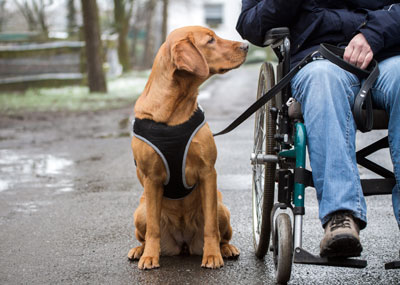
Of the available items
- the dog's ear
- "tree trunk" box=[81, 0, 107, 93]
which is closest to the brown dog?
the dog's ear

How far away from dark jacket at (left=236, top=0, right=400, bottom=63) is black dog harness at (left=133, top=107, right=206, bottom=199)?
2.43 ft

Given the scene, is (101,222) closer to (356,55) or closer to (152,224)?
(152,224)

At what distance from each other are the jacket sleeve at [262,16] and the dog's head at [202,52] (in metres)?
0.10

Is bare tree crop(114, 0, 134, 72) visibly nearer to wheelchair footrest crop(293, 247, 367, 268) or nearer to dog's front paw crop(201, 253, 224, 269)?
dog's front paw crop(201, 253, 224, 269)

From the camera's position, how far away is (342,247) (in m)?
2.61

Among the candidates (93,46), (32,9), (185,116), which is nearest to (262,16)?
(185,116)

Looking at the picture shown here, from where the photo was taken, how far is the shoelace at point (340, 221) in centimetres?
264

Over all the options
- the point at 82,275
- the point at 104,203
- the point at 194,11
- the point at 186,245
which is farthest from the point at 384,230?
the point at 194,11

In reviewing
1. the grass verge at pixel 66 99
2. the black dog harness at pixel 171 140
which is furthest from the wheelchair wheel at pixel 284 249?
the grass verge at pixel 66 99

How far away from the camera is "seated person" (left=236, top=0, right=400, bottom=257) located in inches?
106

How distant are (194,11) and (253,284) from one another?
43.6 m

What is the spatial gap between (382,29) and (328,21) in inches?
13.4

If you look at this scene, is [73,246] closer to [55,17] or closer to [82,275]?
[82,275]

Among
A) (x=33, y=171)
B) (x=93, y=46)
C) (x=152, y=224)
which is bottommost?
(x=93, y=46)
